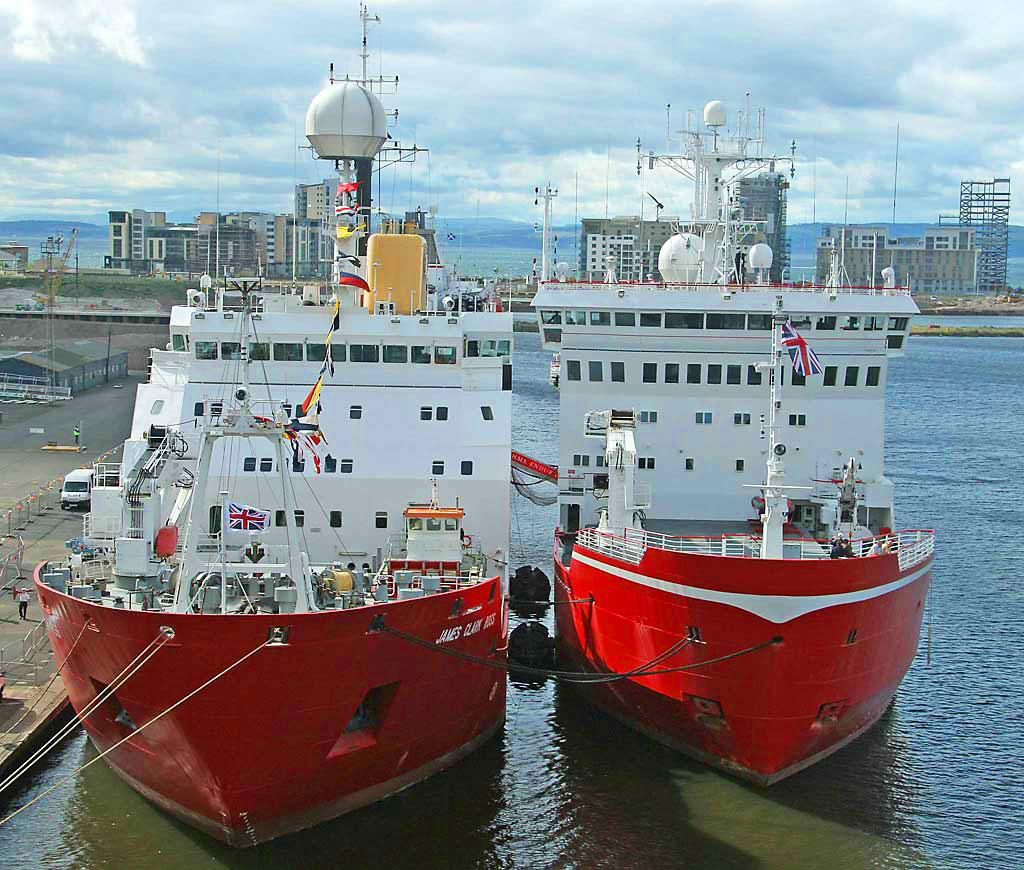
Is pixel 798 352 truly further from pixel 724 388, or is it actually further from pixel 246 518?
pixel 246 518

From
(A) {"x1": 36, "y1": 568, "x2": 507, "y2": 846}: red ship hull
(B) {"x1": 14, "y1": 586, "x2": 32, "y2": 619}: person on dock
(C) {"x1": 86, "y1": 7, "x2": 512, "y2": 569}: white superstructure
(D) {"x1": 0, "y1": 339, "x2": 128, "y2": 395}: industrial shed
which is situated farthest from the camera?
(D) {"x1": 0, "y1": 339, "x2": 128, "y2": 395}: industrial shed

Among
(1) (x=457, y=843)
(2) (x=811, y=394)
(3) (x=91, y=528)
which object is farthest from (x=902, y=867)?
(3) (x=91, y=528)

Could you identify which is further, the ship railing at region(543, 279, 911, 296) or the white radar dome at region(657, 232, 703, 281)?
the white radar dome at region(657, 232, 703, 281)

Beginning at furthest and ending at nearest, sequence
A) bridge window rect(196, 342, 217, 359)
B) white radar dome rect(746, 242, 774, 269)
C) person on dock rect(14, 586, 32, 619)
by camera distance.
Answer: white radar dome rect(746, 242, 774, 269) → bridge window rect(196, 342, 217, 359) → person on dock rect(14, 586, 32, 619)

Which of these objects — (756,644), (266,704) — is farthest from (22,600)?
(756,644)

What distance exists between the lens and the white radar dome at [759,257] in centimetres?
3048

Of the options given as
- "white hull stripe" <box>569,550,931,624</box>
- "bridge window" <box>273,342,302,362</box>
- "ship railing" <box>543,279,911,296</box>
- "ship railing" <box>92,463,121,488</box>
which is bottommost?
"white hull stripe" <box>569,550,931,624</box>

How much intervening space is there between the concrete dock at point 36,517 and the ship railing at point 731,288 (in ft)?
42.3

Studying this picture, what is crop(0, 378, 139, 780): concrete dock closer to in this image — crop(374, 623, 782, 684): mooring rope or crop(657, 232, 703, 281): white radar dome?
crop(374, 623, 782, 684): mooring rope

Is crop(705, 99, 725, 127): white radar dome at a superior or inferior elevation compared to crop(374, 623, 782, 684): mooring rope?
superior

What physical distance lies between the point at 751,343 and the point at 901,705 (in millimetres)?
7864

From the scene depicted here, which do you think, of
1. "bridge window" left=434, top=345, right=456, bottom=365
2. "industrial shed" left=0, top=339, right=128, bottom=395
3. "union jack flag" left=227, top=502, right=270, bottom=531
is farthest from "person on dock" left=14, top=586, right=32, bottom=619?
"industrial shed" left=0, top=339, right=128, bottom=395

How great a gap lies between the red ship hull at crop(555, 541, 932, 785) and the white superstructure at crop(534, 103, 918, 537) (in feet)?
13.7

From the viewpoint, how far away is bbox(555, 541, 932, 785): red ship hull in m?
20.4
